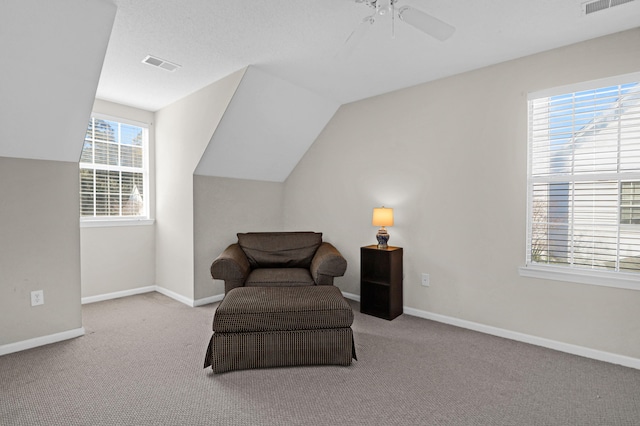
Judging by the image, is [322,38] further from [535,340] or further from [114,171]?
[114,171]

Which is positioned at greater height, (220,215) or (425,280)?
(220,215)

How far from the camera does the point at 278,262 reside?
11.8 feet

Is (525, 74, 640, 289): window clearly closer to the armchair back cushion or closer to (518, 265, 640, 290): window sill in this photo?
(518, 265, 640, 290): window sill

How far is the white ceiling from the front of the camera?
2125 mm

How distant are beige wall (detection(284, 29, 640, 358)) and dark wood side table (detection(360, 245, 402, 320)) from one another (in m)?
0.21

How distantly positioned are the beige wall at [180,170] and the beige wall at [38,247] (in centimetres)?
108

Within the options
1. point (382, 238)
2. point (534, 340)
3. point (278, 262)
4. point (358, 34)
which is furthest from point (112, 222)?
point (534, 340)

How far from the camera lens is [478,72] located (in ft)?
9.89

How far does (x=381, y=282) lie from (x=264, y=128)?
85.0 inches

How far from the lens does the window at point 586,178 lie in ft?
7.79

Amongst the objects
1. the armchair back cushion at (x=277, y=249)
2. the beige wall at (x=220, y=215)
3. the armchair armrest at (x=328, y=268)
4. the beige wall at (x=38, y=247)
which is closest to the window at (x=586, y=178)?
the armchair armrest at (x=328, y=268)

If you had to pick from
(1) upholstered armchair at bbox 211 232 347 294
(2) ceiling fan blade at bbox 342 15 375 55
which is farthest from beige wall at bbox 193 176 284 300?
(2) ceiling fan blade at bbox 342 15 375 55

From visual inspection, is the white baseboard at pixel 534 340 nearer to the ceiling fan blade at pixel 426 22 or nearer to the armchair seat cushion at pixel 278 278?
the armchair seat cushion at pixel 278 278

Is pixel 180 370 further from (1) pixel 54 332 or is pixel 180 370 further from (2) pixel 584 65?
(2) pixel 584 65
